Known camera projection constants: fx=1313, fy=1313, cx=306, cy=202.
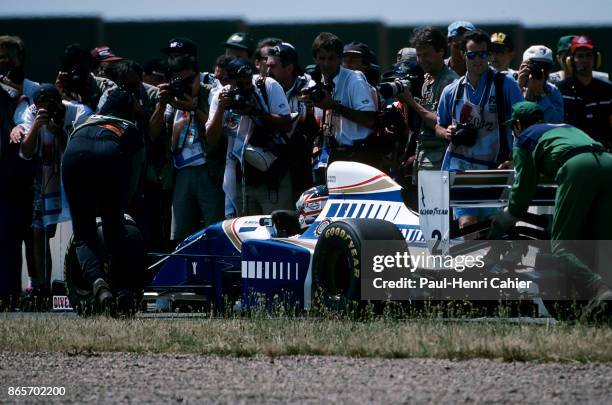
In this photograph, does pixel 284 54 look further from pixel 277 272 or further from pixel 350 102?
pixel 277 272

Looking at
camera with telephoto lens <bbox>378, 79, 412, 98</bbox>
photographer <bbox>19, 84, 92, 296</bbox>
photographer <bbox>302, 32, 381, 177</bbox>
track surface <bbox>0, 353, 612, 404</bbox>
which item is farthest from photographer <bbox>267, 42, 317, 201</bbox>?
track surface <bbox>0, 353, 612, 404</bbox>

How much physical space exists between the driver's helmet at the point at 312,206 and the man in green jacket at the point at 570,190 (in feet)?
5.74

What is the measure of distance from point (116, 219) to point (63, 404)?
13.0ft

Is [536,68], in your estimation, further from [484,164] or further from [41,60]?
[41,60]

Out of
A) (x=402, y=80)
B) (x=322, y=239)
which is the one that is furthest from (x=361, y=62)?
(x=322, y=239)

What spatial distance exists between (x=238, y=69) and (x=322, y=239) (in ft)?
8.14

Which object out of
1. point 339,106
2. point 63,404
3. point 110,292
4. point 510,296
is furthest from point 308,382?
point 339,106

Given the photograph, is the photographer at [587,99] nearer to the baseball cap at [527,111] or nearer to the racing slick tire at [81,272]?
the baseball cap at [527,111]

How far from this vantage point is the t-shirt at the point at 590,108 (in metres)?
11.4

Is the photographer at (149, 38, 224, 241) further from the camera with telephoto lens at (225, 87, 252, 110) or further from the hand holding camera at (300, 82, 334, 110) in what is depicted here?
the hand holding camera at (300, 82, 334, 110)

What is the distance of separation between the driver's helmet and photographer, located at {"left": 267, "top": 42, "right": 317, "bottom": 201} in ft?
3.84

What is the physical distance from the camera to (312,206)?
10.5m

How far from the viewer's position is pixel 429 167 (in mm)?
10812

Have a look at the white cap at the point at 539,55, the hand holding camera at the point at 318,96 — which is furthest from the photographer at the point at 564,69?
the hand holding camera at the point at 318,96
